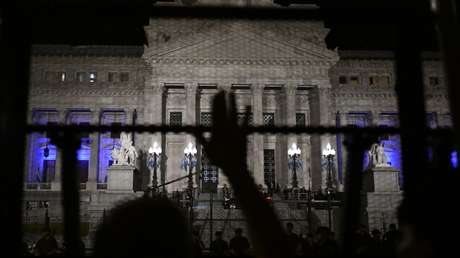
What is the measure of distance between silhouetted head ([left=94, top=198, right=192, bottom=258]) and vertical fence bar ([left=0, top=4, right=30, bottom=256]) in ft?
2.20

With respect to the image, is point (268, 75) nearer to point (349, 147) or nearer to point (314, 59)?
point (314, 59)

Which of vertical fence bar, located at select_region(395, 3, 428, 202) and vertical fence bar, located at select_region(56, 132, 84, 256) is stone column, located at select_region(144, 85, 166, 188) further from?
vertical fence bar, located at select_region(395, 3, 428, 202)

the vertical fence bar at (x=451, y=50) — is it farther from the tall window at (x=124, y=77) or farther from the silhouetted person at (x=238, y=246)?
the tall window at (x=124, y=77)

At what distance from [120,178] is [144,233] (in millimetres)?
30768

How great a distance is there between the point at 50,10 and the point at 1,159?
0.68 m

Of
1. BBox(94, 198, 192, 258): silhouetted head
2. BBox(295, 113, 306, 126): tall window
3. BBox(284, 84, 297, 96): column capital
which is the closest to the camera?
BBox(94, 198, 192, 258): silhouetted head

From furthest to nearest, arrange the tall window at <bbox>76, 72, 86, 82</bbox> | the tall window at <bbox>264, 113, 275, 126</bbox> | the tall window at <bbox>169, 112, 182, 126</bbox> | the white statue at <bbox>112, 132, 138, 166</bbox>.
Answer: the tall window at <bbox>76, 72, 86, 82</bbox>, the tall window at <bbox>264, 113, 275, 126</bbox>, the tall window at <bbox>169, 112, 182, 126</bbox>, the white statue at <bbox>112, 132, 138, 166</bbox>

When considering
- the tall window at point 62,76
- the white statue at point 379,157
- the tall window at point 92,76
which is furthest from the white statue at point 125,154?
the tall window at point 62,76

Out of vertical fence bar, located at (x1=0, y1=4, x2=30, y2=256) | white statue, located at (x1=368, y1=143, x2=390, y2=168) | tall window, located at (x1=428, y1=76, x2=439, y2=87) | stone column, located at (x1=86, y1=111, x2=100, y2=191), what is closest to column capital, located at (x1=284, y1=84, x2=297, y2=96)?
white statue, located at (x1=368, y1=143, x2=390, y2=168)

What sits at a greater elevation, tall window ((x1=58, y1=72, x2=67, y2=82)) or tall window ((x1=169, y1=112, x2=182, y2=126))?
tall window ((x1=58, y1=72, x2=67, y2=82))

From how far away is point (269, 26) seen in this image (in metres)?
45.5

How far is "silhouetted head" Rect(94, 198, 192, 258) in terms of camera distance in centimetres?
141

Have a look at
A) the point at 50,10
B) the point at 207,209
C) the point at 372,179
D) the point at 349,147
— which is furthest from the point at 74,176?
the point at 372,179

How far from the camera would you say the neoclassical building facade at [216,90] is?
139 ft
